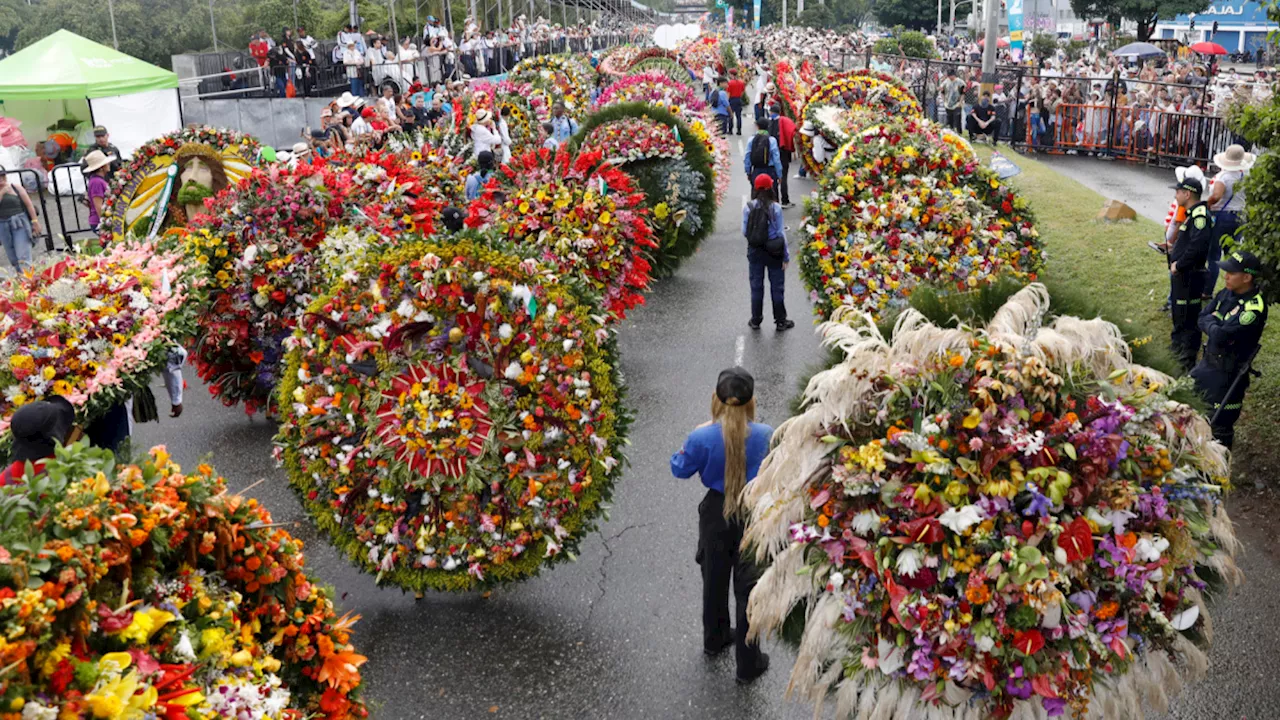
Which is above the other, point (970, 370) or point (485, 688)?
point (970, 370)

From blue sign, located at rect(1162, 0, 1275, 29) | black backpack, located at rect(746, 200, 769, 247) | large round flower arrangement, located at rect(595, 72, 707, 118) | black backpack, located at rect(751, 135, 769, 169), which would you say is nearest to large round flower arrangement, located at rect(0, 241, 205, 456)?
black backpack, located at rect(746, 200, 769, 247)

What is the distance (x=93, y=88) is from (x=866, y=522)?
Result: 20021mm

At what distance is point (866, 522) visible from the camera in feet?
13.1

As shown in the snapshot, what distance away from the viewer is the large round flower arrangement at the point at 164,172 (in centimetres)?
1018

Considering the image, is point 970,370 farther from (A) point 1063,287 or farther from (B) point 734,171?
(B) point 734,171

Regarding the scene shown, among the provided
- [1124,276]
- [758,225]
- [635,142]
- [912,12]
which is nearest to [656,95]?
[635,142]

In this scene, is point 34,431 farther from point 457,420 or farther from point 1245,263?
point 1245,263

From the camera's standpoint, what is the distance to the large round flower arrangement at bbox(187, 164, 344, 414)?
841 cm

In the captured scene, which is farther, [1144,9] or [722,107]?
[1144,9]

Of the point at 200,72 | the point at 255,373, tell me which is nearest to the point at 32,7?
the point at 200,72

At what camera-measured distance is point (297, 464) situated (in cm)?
595

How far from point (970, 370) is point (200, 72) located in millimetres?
27585

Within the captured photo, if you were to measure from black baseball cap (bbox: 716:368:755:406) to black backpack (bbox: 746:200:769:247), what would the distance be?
5826 mm

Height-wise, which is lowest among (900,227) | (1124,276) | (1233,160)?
(1124,276)
